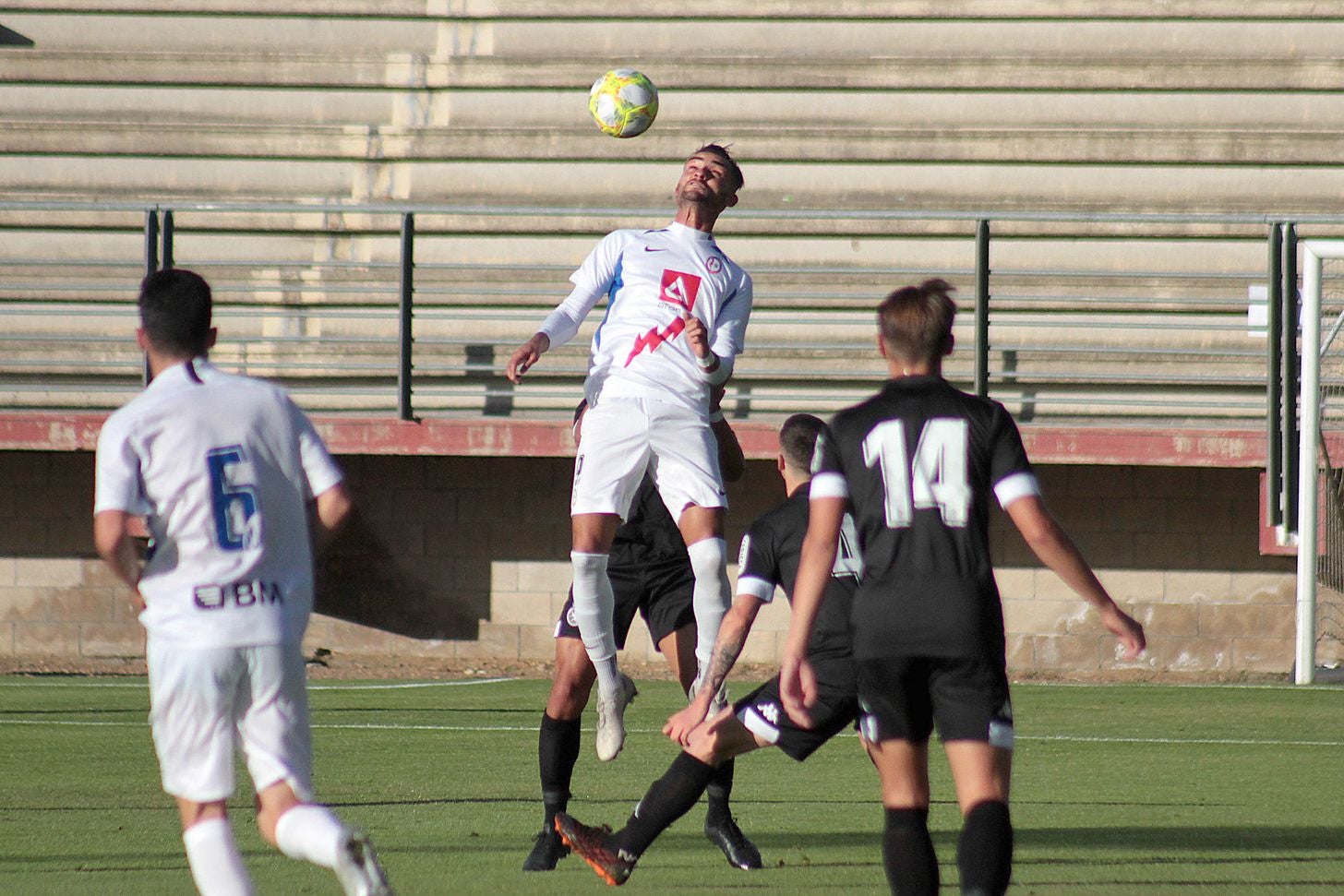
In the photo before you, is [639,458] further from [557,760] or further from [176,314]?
[176,314]

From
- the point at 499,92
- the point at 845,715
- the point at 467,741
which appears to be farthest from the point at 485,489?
the point at 845,715

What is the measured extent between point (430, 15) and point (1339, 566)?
330 inches

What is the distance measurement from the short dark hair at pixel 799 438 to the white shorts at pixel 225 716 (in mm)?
1726

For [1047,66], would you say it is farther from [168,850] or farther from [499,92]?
[168,850]

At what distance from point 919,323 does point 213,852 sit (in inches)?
80.1

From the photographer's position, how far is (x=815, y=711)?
16.9 ft

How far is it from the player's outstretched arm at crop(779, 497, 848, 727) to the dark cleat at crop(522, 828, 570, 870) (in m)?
1.74

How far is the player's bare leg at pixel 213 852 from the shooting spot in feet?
13.6

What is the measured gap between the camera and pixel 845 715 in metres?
5.21

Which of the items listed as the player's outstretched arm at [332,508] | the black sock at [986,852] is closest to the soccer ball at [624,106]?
the player's outstretched arm at [332,508]

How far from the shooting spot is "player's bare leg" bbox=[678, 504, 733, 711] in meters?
6.19

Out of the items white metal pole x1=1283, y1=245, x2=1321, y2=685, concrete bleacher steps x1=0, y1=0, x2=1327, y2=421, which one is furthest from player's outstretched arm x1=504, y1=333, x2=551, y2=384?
concrete bleacher steps x1=0, y1=0, x2=1327, y2=421

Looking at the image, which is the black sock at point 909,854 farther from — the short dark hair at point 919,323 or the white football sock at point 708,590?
the white football sock at point 708,590

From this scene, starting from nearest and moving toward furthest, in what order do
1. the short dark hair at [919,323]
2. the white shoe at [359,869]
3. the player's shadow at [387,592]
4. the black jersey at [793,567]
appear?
the white shoe at [359,869], the short dark hair at [919,323], the black jersey at [793,567], the player's shadow at [387,592]
